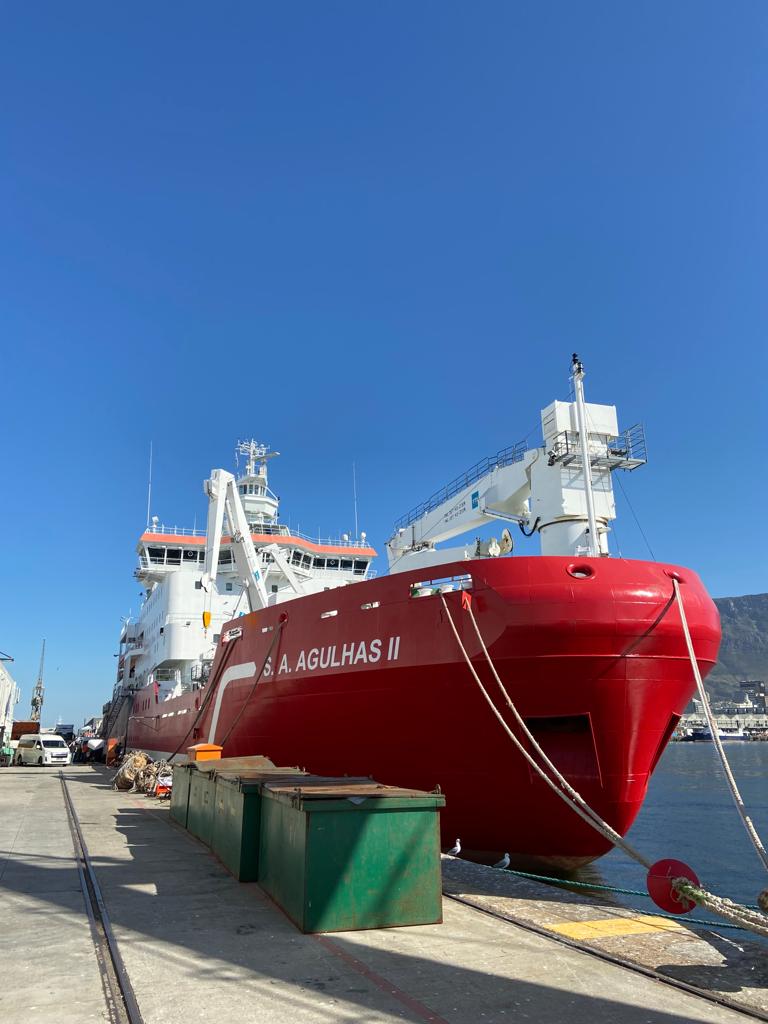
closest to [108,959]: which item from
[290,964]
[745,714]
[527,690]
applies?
[290,964]

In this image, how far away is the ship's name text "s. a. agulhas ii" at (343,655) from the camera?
34.6 ft

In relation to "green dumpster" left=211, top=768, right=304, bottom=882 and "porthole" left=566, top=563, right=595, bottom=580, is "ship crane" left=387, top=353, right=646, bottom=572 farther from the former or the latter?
"green dumpster" left=211, top=768, right=304, bottom=882

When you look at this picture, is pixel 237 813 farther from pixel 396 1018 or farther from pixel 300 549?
pixel 300 549

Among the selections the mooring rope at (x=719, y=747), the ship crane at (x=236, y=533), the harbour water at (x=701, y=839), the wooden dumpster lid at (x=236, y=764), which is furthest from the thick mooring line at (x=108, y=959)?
the ship crane at (x=236, y=533)

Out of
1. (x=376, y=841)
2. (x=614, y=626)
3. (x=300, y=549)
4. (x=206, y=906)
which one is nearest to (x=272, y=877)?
(x=206, y=906)

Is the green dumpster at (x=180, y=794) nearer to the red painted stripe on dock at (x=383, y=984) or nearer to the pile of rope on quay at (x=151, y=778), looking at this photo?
the pile of rope on quay at (x=151, y=778)

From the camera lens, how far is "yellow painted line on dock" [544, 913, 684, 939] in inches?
228

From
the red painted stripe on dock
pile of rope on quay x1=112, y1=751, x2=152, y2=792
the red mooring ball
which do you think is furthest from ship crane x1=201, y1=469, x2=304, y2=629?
the red mooring ball

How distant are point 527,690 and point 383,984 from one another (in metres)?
5.18

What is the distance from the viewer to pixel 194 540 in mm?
27922

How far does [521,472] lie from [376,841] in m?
9.51

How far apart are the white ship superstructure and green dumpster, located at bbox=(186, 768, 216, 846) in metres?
8.04

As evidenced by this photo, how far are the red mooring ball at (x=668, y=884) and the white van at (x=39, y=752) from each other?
3202 cm

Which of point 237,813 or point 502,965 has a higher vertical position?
point 237,813
